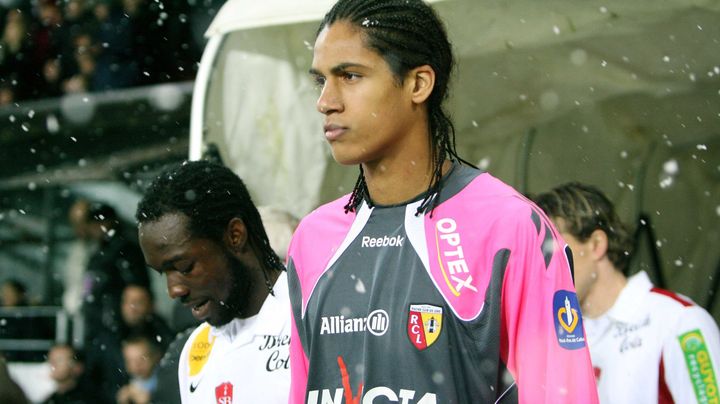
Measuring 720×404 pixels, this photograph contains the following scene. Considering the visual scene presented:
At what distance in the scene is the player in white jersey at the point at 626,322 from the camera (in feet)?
A: 13.3

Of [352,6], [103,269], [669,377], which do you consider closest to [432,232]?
[352,6]

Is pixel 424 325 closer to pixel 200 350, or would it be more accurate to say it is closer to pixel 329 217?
pixel 329 217

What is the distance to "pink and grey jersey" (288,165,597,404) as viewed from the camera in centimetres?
219

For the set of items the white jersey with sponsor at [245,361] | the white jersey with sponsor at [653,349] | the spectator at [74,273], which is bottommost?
the spectator at [74,273]

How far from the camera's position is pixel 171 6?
8727 mm

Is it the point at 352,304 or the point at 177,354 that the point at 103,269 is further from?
the point at 352,304

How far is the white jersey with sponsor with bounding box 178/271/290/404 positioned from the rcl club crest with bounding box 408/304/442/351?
94cm

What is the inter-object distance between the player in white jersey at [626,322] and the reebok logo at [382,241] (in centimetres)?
207

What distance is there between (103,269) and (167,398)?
11.4 feet

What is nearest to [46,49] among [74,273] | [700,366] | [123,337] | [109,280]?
[74,273]

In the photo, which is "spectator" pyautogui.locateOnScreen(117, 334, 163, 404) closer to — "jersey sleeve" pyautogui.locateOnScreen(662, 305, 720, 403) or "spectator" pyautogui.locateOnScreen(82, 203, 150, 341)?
"spectator" pyautogui.locateOnScreen(82, 203, 150, 341)

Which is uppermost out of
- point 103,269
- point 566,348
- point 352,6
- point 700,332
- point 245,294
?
point 352,6

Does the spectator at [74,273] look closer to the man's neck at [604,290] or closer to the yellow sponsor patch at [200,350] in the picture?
the man's neck at [604,290]

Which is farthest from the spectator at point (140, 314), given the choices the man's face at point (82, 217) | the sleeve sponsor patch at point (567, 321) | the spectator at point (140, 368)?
the sleeve sponsor patch at point (567, 321)
